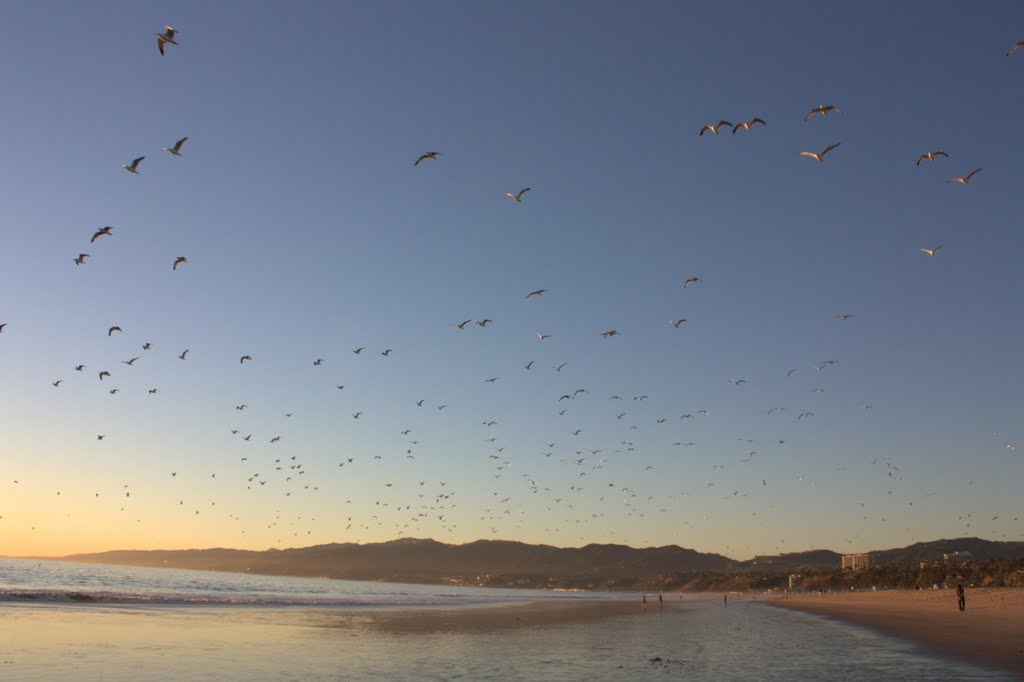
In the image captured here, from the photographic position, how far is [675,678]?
846 inches

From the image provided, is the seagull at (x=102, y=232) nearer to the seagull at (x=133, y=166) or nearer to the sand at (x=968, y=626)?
the seagull at (x=133, y=166)

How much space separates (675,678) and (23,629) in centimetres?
2798

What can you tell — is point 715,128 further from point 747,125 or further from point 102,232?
point 102,232

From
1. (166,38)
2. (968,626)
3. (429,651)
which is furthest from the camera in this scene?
(968,626)

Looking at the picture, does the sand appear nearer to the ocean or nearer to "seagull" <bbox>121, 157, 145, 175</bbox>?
the ocean

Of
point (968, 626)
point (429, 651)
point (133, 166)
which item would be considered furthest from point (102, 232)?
point (968, 626)

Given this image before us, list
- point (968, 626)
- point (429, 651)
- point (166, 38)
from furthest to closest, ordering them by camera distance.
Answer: point (968, 626) < point (429, 651) < point (166, 38)

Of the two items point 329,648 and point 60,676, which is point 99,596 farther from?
point 60,676

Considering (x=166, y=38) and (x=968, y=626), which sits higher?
(x=166, y=38)

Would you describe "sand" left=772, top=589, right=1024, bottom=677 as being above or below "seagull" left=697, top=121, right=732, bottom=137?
below

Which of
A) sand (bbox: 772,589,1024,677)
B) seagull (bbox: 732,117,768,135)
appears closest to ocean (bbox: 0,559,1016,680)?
sand (bbox: 772,589,1024,677)

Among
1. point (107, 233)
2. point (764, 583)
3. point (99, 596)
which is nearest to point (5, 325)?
point (107, 233)

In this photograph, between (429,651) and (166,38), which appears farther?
(429,651)

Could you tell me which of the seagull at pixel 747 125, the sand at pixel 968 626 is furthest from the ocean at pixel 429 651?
the seagull at pixel 747 125
